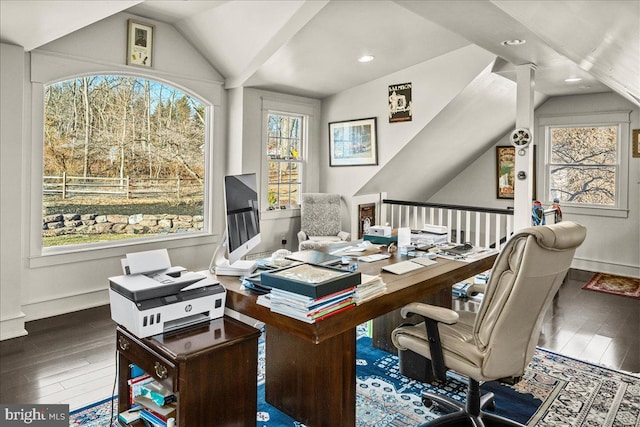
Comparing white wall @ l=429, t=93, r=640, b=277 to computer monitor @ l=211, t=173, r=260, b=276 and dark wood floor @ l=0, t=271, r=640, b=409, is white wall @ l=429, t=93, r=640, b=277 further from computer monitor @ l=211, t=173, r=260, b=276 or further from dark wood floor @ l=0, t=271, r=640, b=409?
computer monitor @ l=211, t=173, r=260, b=276

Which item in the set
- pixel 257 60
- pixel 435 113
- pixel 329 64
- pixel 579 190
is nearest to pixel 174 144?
pixel 257 60

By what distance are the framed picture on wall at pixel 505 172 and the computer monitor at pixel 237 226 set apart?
549 cm

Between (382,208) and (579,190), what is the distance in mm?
2954

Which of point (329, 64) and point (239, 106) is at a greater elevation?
point (329, 64)

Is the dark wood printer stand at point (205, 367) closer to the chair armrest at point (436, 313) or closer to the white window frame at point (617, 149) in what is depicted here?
the chair armrest at point (436, 313)

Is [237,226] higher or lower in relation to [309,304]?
higher

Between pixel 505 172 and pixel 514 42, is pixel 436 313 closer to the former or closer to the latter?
pixel 514 42

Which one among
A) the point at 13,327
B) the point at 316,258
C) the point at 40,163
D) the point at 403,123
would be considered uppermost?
the point at 403,123

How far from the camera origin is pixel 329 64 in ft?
16.4

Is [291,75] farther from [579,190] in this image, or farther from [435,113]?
[579,190]

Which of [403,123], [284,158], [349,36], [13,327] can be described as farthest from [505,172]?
[13,327]

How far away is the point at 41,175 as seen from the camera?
3.95 meters

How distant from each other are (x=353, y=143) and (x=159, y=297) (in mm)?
4354

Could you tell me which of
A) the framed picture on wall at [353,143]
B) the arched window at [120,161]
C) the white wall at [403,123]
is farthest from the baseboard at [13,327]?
the framed picture on wall at [353,143]
